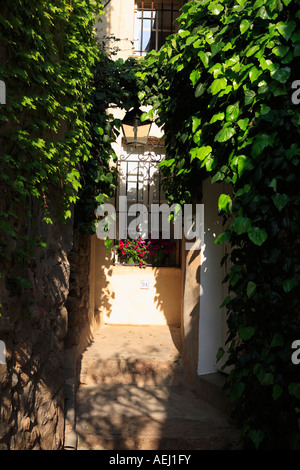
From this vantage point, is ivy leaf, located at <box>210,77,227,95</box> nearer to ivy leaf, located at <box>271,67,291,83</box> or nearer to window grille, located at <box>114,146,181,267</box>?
ivy leaf, located at <box>271,67,291,83</box>

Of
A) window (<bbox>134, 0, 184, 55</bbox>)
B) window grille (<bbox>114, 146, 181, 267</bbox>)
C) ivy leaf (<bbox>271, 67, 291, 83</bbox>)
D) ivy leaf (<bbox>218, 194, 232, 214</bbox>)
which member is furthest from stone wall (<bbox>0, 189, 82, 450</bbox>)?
window (<bbox>134, 0, 184, 55</bbox>)

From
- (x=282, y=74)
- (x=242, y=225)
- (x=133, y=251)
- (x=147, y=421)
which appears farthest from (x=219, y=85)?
(x=133, y=251)

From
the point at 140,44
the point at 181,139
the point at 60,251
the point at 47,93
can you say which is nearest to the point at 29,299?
the point at 60,251

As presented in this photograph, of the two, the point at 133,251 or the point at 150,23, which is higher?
the point at 150,23

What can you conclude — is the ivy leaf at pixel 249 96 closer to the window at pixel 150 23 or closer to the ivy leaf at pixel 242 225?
the ivy leaf at pixel 242 225

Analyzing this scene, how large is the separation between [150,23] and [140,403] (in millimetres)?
6480

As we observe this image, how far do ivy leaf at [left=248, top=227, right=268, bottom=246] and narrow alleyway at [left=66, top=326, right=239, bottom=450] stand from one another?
1.64m

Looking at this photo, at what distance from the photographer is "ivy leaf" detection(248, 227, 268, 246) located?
84.7 inches

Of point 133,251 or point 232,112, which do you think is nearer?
point 232,112

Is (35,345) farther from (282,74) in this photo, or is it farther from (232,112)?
(282,74)

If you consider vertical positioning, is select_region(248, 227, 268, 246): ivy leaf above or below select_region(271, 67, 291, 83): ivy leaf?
below

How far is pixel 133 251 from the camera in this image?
5.68 m

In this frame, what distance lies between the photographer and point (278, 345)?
2117 mm

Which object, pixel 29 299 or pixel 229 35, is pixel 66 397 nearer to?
pixel 29 299
